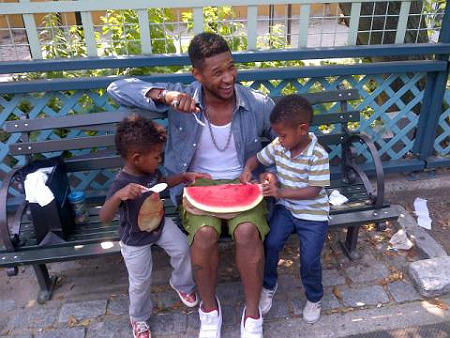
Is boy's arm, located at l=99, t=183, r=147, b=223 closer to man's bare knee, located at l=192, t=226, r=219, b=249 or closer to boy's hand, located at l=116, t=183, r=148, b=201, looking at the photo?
boy's hand, located at l=116, t=183, r=148, b=201

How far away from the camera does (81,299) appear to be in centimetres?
296

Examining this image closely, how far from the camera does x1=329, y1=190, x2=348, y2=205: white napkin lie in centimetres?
308

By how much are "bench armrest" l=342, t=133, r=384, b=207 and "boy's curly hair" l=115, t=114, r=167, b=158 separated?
4.89ft

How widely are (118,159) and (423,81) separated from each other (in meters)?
2.96

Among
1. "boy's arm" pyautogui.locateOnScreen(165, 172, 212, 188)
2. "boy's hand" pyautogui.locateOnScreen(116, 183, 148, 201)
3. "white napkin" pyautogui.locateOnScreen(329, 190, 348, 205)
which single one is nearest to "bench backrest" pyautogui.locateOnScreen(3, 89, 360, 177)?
"boy's arm" pyautogui.locateOnScreen(165, 172, 212, 188)

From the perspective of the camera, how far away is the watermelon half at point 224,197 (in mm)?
2469

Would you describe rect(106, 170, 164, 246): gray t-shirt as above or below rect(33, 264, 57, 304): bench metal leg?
above

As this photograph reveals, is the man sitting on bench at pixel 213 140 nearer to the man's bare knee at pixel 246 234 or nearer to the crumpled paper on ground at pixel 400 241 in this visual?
the man's bare knee at pixel 246 234

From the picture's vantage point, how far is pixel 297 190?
2496mm

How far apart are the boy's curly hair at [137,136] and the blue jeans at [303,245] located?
89 cm

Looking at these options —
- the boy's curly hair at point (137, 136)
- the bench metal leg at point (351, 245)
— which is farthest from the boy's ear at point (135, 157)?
the bench metal leg at point (351, 245)

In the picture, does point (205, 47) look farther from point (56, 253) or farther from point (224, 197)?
point (56, 253)

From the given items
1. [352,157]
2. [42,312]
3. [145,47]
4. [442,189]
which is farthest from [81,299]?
[442,189]

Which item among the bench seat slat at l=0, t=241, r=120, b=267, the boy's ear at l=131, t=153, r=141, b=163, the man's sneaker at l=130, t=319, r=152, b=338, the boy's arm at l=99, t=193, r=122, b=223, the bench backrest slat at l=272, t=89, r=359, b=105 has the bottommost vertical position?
the man's sneaker at l=130, t=319, r=152, b=338
